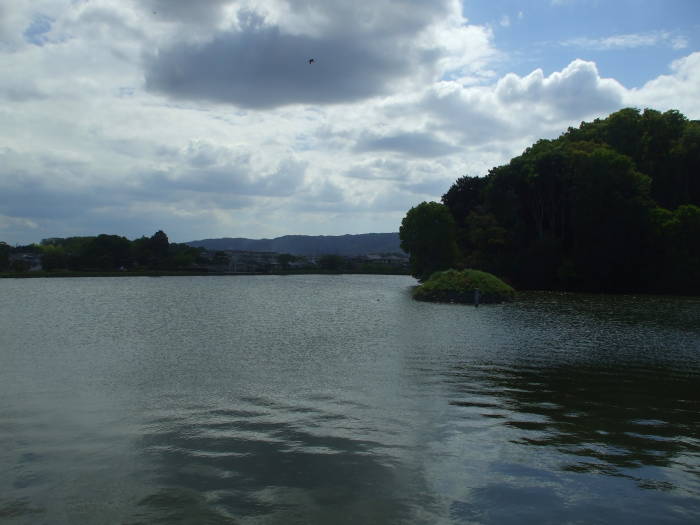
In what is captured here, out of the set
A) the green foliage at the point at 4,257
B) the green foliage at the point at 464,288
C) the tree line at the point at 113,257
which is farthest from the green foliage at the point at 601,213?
the green foliage at the point at 4,257

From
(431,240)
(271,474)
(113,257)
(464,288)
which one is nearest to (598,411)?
(271,474)

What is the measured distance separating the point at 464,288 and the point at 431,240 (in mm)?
27947

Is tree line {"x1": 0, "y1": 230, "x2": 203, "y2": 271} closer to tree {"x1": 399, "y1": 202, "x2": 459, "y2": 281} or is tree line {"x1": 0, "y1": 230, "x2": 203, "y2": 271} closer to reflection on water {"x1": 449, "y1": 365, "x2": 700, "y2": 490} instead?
tree {"x1": 399, "y1": 202, "x2": 459, "y2": 281}

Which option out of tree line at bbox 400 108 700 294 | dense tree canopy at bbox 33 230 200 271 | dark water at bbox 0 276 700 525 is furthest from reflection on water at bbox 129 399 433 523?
dense tree canopy at bbox 33 230 200 271

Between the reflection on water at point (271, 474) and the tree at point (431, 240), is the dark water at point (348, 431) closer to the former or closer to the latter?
the reflection on water at point (271, 474)

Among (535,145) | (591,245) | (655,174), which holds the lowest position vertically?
(591,245)

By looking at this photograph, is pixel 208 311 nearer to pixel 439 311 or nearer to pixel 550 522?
pixel 439 311

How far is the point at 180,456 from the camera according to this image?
A: 36.6ft

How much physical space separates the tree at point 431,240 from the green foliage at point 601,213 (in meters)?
2.84

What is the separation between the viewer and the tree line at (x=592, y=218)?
232 ft

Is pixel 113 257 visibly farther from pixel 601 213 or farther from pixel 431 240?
pixel 601 213

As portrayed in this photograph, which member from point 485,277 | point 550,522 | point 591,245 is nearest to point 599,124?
point 591,245

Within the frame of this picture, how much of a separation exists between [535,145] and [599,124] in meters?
12.1

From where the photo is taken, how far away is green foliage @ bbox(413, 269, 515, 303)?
57.8 m
